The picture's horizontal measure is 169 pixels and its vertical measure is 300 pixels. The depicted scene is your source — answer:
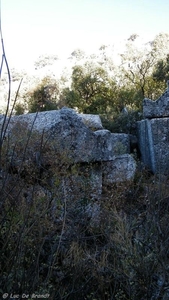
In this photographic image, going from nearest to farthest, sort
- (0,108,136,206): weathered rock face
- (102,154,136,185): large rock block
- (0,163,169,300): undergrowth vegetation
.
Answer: (0,163,169,300): undergrowth vegetation < (0,108,136,206): weathered rock face < (102,154,136,185): large rock block

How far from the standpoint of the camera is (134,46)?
697 inches

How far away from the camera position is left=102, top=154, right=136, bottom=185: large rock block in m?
5.06

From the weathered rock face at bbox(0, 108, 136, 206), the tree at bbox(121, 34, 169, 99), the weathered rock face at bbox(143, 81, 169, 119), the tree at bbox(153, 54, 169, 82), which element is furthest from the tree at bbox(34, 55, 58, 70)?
the weathered rock face at bbox(0, 108, 136, 206)

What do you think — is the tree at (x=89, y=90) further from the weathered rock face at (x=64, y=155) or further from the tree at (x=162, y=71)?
the weathered rock face at (x=64, y=155)

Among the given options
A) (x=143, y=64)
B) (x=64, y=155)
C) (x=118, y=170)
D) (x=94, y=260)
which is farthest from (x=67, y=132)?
(x=143, y=64)

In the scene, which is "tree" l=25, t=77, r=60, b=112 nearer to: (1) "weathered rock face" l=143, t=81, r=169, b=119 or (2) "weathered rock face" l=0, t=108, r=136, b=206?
(1) "weathered rock face" l=143, t=81, r=169, b=119

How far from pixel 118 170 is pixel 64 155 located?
122cm

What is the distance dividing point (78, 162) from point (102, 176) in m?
0.55

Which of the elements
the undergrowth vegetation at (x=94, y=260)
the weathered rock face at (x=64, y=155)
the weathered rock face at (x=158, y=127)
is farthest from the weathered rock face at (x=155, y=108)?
the undergrowth vegetation at (x=94, y=260)

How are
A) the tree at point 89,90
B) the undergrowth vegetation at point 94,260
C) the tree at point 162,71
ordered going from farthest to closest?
the tree at point 89,90 → the tree at point 162,71 → the undergrowth vegetation at point 94,260

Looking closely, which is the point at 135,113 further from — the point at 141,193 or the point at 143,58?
the point at 143,58

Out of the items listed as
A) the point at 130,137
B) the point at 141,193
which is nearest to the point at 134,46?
the point at 130,137

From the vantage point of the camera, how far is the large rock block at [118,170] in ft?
16.6

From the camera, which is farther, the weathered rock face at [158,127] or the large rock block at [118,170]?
the weathered rock face at [158,127]
